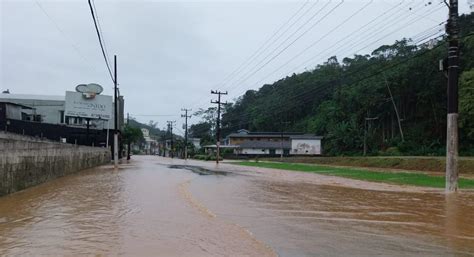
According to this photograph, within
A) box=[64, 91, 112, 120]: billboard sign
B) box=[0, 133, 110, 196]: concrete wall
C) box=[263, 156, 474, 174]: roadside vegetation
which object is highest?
box=[64, 91, 112, 120]: billboard sign

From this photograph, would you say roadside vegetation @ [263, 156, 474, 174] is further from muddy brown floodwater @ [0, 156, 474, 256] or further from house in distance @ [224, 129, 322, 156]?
house in distance @ [224, 129, 322, 156]

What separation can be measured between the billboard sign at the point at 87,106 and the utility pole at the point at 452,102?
43531 millimetres

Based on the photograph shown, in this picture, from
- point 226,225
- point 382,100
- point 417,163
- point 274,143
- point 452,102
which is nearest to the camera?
point 226,225

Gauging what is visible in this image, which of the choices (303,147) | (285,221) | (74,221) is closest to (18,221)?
(74,221)

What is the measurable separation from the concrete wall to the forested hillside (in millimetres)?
41979

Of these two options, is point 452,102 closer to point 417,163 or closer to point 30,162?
point 30,162

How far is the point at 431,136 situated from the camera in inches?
3113

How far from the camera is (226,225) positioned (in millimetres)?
9773

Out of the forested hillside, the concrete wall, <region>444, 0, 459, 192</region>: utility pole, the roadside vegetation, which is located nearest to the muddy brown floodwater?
the concrete wall

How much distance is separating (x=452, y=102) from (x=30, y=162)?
53.5 ft

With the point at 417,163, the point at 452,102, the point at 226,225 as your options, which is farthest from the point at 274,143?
the point at 226,225

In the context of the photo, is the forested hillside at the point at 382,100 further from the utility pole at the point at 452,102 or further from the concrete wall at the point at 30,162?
the concrete wall at the point at 30,162

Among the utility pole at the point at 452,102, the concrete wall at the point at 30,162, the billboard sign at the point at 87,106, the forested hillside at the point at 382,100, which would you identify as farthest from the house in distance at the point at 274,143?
the utility pole at the point at 452,102

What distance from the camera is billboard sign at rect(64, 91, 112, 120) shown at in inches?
2130
